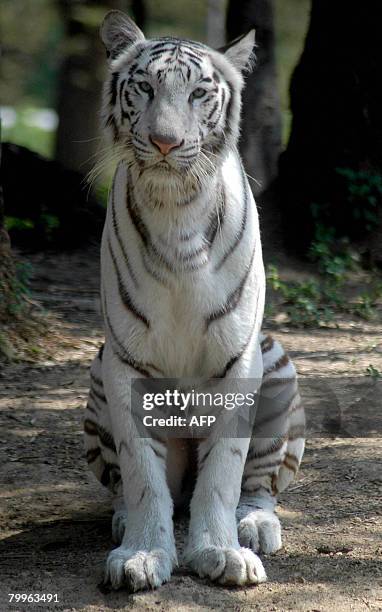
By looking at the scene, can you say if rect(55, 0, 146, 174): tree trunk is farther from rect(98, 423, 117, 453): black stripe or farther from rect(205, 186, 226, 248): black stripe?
rect(205, 186, 226, 248): black stripe

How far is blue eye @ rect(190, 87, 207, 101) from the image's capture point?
404cm

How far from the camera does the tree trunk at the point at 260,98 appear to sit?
32.5 feet

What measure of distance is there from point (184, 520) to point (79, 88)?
403 inches

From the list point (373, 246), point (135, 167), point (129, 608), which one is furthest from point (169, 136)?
point (373, 246)

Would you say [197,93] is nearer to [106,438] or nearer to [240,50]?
[240,50]

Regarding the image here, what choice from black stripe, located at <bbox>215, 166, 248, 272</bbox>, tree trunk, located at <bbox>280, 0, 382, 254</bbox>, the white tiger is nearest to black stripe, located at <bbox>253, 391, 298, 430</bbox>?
the white tiger

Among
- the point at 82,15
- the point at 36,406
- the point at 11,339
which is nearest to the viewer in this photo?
the point at 36,406

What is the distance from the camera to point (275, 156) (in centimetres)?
1013

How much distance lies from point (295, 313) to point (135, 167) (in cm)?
405

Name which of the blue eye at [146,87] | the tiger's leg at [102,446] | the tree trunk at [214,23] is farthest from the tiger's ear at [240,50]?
the tree trunk at [214,23]

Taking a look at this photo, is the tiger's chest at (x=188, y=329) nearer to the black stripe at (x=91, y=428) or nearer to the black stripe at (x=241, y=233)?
the black stripe at (x=241, y=233)

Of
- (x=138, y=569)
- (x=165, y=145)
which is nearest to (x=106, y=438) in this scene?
(x=138, y=569)

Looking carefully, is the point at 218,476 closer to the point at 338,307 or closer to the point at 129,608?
the point at 129,608

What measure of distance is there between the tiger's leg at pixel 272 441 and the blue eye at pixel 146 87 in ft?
4.17
